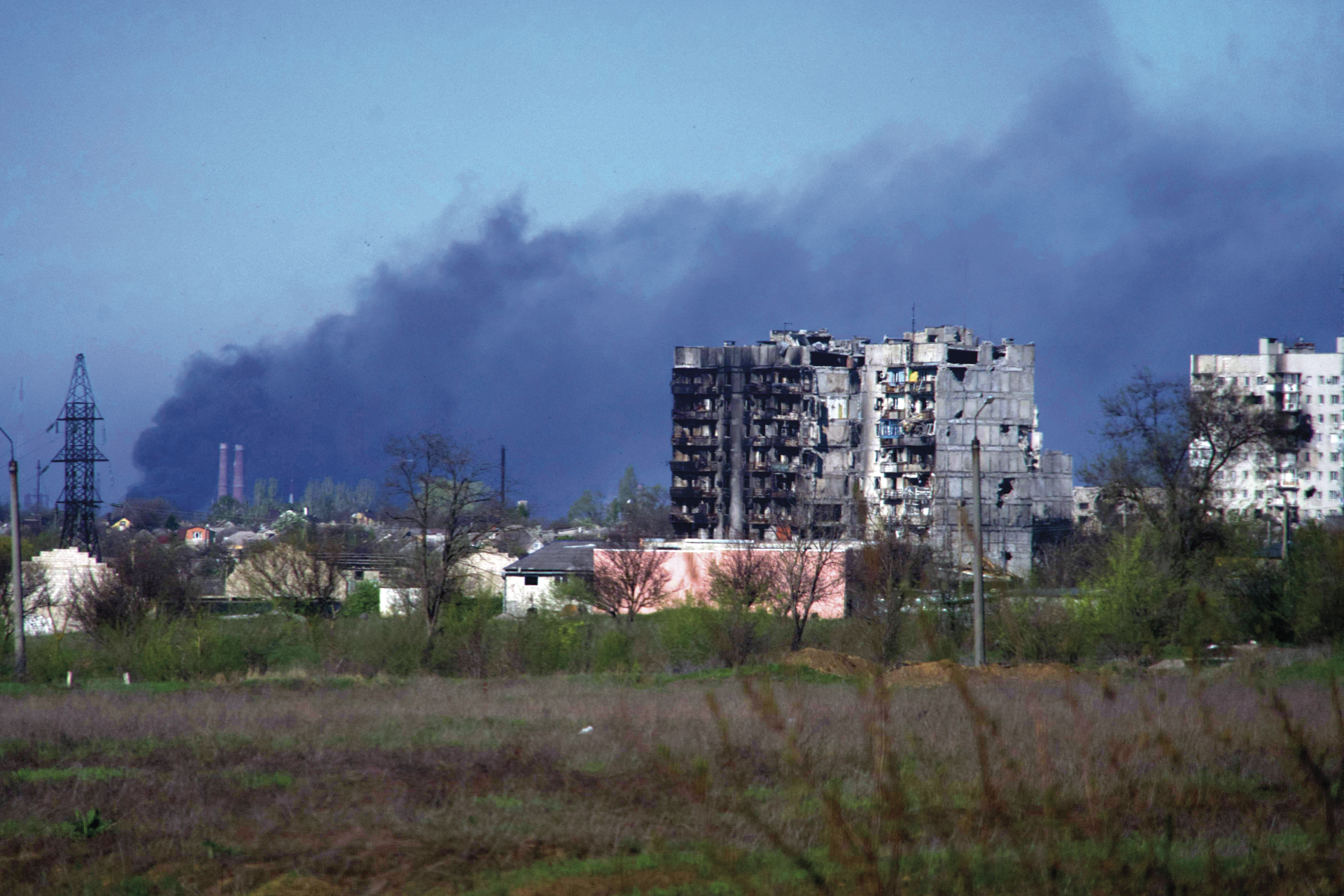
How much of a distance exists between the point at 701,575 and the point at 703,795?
5502 centimetres

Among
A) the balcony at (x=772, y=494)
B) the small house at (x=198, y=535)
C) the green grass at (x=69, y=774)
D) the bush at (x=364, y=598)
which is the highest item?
the balcony at (x=772, y=494)

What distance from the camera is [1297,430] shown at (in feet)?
130

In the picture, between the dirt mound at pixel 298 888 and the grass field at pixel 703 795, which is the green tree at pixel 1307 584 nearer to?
the grass field at pixel 703 795

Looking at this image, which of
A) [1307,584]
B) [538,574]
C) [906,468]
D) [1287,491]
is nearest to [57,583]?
[538,574]

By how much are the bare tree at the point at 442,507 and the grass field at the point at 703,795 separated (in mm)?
20758

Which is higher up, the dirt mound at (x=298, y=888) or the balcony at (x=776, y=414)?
the balcony at (x=776, y=414)

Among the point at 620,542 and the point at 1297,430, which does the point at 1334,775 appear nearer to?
the point at 1297,430

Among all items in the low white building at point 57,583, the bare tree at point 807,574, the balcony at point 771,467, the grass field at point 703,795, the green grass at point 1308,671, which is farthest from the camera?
the balcony at point 771,467

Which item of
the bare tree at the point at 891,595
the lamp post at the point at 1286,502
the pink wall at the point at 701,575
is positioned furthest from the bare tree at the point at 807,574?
the lamp post at the point at 1286,502

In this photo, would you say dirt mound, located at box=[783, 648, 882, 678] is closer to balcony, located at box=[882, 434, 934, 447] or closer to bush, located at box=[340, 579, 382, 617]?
bush, located at box=[340, 579, 382, 617]

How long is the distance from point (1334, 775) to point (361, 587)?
62.0 m

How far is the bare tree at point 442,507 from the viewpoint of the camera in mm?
39906

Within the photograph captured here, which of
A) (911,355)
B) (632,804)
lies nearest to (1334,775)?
(632,804)

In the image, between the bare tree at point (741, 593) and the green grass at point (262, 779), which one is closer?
the green grass at point (262, 779)
